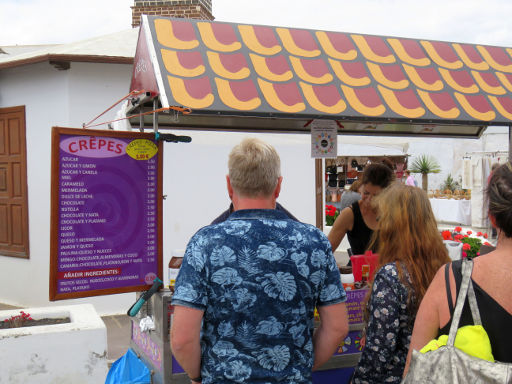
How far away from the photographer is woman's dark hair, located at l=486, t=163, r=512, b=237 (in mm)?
1480

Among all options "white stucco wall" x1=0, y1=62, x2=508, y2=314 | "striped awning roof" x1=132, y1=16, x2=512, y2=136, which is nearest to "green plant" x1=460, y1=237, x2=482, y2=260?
"striped awning roof" x1=132, y1=16, x2=512, y2=136

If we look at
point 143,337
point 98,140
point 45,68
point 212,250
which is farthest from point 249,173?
point 45,68

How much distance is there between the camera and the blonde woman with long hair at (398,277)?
2088mm

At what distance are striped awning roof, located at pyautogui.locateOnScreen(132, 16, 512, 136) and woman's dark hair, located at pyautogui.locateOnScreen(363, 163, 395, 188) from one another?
65cm

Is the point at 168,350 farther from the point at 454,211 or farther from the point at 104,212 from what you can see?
the point at 454,211

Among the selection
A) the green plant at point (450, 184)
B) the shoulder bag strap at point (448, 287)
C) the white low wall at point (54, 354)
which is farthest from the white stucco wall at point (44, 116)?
the green plant at point (450, 184)

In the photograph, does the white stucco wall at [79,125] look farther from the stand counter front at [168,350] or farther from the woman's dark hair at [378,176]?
the stand counter front at [168,350]

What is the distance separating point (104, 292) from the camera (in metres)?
2.80

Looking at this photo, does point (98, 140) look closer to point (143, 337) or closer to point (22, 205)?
point (143, 337)

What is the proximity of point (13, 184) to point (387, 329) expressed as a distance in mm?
6521

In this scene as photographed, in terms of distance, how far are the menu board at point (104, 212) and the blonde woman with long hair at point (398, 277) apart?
1.36 meters

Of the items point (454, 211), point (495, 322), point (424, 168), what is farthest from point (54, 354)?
point (454, 211)

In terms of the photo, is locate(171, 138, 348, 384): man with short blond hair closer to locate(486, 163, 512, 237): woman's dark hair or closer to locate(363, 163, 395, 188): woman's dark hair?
locate(486, 163, 512, 237): woman's dark hair

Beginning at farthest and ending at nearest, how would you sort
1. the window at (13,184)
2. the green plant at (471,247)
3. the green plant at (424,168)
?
the green plant at (424,168)
the window at (13,184)
the green plant at (471,247)
